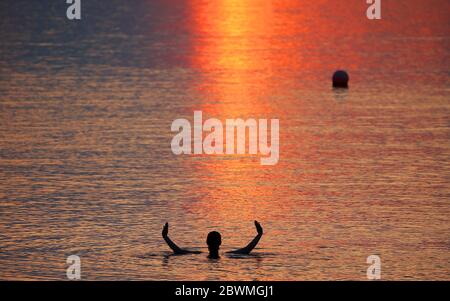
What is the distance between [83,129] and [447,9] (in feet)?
199

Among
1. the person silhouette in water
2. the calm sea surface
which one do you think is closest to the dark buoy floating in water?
the calm sea surface

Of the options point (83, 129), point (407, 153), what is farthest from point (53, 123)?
point (407, 153)

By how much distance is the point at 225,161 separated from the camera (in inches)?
1494

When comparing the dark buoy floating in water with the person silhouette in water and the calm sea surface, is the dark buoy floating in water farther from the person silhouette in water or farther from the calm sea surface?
the person silhouette in water

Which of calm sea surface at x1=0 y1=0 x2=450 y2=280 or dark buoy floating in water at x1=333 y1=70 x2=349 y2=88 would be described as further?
dark buoy floating in water at x1=333 y1=70 x2=349 y2=88

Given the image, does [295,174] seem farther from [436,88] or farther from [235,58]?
[235,58]

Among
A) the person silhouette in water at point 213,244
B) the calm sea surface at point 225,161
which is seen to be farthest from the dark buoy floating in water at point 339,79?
the person silhouette in water at point 213,244

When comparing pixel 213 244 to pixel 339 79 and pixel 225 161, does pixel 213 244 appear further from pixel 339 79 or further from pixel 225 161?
pixel 339 79

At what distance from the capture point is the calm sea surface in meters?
27.8

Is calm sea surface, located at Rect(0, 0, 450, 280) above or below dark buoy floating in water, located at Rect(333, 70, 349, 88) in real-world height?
below

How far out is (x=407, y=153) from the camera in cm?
3909

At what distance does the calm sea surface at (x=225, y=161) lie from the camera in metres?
27.8

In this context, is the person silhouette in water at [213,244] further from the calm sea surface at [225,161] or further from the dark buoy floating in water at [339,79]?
the dark buoy floating in water at [339,79]

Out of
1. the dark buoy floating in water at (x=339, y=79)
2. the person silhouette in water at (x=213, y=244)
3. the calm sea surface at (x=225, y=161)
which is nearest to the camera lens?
the person silhouette in water at (x=213, y=244)
